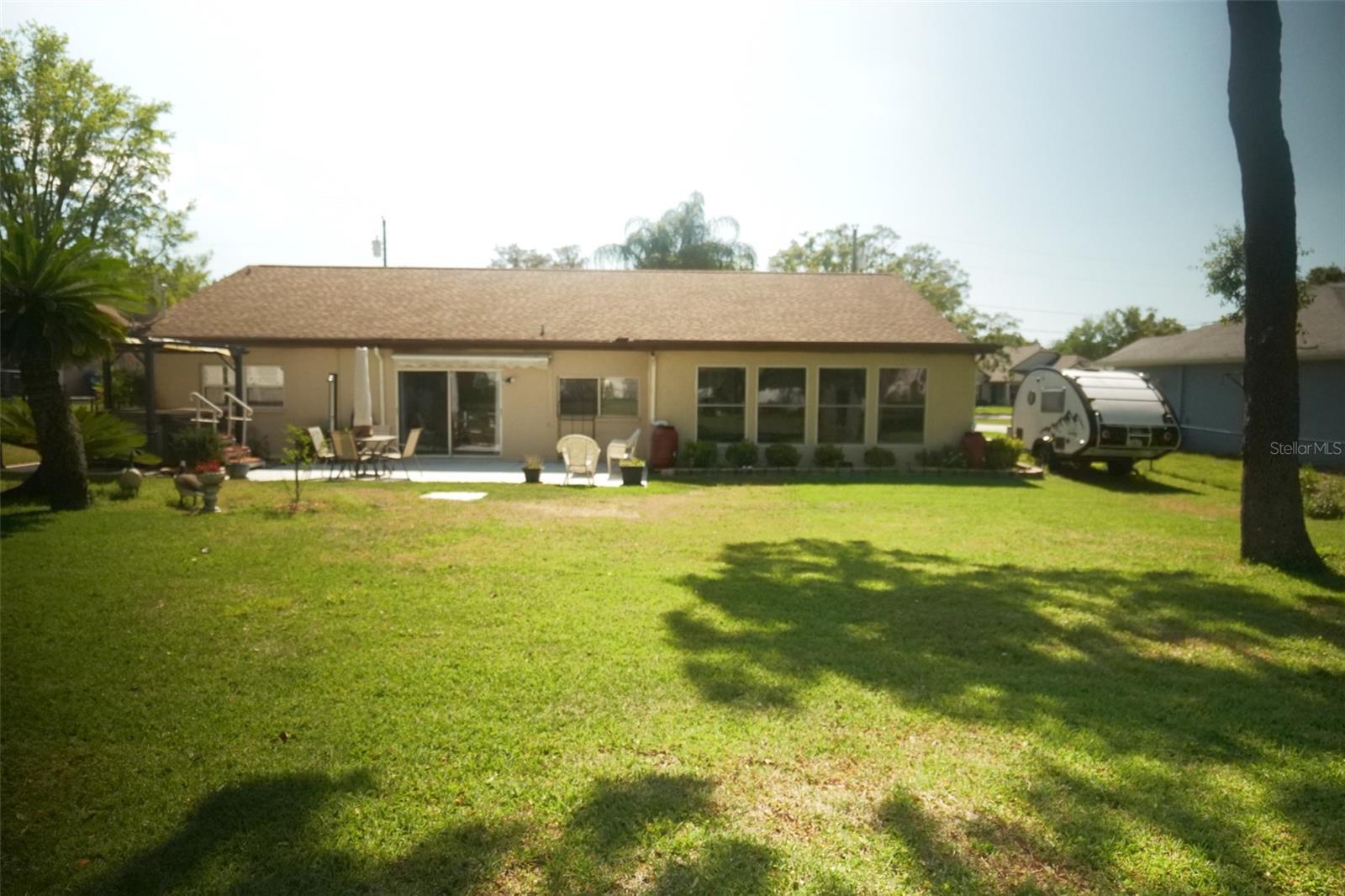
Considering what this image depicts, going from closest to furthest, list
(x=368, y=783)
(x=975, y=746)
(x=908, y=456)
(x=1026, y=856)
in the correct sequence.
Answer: (x=1026, y=856) < (x=368, y=783) < (x=975, y=746) < (x=908, y=456)

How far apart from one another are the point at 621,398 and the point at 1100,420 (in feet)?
35.1

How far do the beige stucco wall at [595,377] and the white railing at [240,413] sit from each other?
16.0 inches

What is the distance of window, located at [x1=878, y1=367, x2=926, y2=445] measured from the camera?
17.3 m

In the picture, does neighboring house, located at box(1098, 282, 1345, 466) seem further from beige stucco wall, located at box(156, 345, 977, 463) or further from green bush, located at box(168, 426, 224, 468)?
green bush, located at box(168, 426, 224, 468)

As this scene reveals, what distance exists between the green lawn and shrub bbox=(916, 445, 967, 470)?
9.09m

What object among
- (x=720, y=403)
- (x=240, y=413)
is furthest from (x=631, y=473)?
(x=240, y=413)

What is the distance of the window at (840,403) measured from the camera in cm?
1727

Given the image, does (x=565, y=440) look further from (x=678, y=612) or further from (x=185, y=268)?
(x=185, y=268)

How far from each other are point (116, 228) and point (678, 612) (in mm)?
37419

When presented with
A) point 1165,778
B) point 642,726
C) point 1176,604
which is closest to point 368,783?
point 642,726

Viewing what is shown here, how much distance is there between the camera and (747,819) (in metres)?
3.02

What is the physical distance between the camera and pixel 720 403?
56.5 ft

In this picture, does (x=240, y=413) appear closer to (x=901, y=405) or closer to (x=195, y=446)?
(x=195, y=446)

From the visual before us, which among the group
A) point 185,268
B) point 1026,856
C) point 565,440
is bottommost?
point 1026,856
